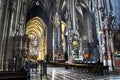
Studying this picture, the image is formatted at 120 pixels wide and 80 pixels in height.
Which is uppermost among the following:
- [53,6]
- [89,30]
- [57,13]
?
[53,6]

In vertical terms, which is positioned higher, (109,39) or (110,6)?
(110,6)

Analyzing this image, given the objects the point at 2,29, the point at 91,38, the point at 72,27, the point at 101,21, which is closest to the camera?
the point at 2,29

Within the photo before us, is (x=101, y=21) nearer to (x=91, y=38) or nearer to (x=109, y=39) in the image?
(x=109, y=39)

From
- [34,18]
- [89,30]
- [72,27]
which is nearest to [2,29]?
[72,27]

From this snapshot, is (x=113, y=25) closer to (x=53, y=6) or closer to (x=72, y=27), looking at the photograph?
(x=72, y=27)

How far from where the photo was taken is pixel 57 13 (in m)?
31.0

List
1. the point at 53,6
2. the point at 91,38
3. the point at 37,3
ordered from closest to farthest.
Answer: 1. the point at 91,38
2. the point at 53,6
3. the point at 37,3

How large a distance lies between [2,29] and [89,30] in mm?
24529

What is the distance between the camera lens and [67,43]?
26.0 meters

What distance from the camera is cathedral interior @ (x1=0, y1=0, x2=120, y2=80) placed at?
8.84m

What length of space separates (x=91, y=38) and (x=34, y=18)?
65.8ft

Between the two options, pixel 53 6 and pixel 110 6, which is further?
pixel 53 6

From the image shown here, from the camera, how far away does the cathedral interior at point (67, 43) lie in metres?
8.84

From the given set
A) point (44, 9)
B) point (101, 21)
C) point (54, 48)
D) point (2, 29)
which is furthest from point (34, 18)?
point (2, 29)
